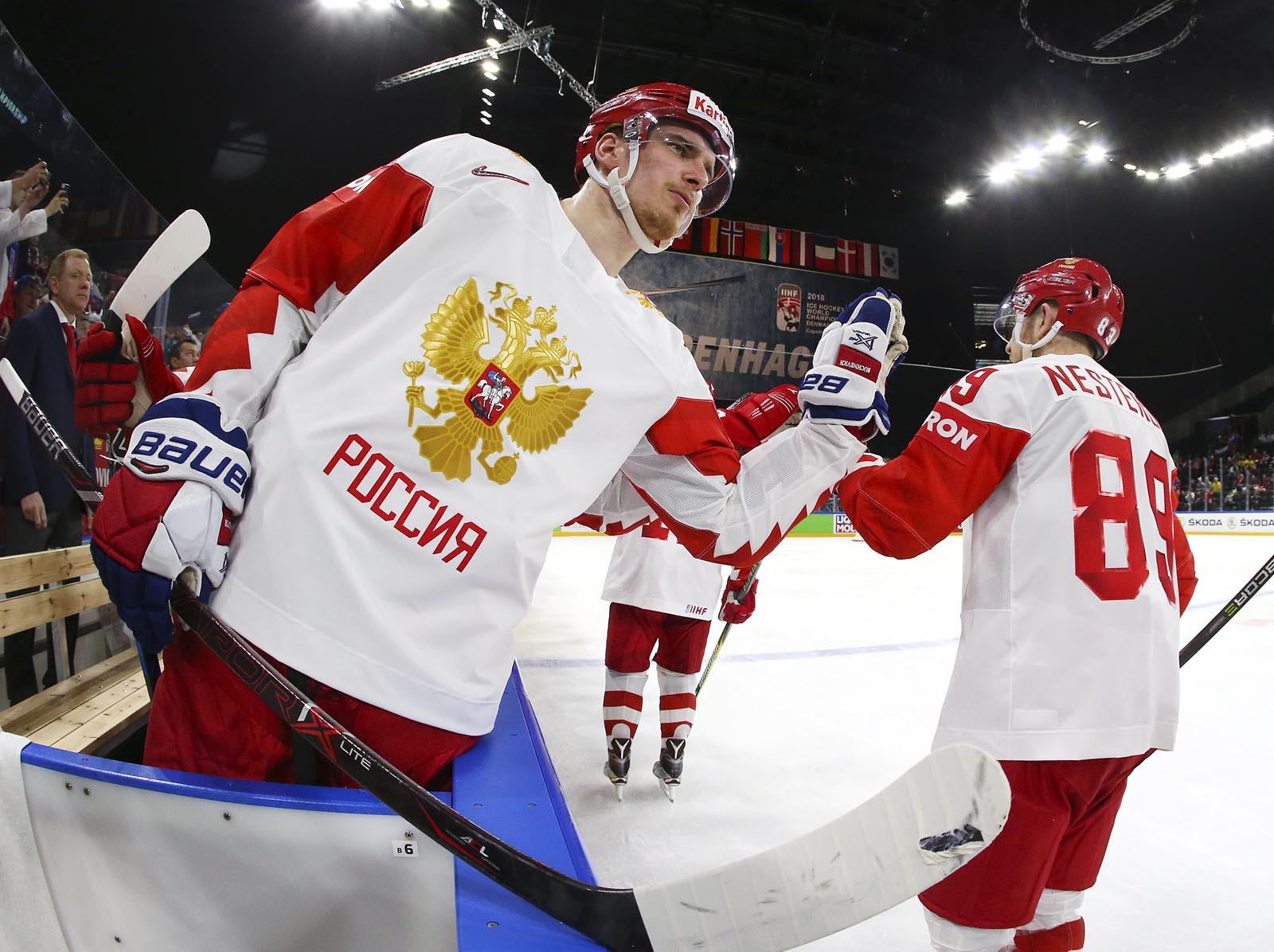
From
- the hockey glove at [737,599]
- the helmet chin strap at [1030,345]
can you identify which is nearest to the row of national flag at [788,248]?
the hockey glove at [737,599]

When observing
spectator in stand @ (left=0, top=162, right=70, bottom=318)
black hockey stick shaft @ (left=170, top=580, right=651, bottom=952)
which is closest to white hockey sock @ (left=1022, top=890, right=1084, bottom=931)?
black hockey stick shaft @ (left=170, top=580, right=651, bottom=952)

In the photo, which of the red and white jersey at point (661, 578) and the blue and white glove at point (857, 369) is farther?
the red and white jersey at point (661, 578)

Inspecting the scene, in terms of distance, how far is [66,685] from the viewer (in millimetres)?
2227

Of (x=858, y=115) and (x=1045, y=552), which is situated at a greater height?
(x=858, y=115)

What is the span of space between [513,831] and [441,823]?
9 centimetres

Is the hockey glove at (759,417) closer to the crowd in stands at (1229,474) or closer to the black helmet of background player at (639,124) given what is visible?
the black helmet of background player at (639,124)

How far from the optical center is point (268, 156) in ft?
22.0

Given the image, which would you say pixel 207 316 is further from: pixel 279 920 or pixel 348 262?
pixel 279 920

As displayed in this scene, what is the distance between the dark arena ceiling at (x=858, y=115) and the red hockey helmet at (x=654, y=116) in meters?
3.94

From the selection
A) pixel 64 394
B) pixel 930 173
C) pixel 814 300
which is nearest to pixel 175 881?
pixel 64 394

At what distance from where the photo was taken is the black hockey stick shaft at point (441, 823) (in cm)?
67

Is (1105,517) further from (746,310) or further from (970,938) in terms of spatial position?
(746,310)

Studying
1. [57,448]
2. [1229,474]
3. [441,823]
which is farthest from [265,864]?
[1229,474]

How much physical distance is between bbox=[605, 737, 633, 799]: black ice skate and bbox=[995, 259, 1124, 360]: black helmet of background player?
1651 mm
